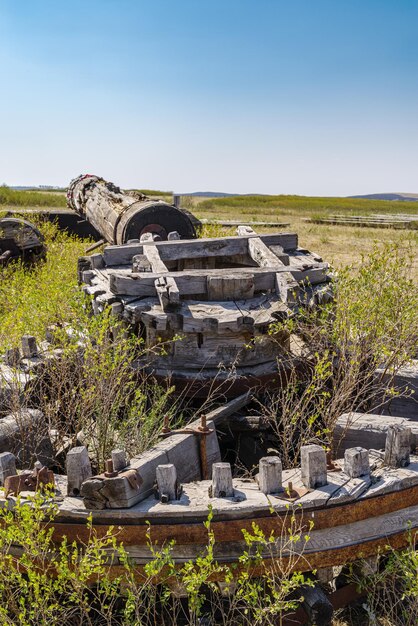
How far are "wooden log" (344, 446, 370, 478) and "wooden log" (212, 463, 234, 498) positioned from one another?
0.69 meters

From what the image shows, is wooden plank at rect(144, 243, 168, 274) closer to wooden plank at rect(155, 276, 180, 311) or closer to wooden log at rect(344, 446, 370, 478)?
wooden plank at rect(155, 276, 180, 311)

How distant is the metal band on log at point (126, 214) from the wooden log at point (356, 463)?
14.3 feet

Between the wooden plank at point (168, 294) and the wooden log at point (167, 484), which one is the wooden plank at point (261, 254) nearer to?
the wooden plank at point (168, 294)

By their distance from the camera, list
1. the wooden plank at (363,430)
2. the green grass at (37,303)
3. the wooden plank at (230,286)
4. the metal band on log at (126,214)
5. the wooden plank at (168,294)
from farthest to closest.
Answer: the metal band on log at (126,214) < the green grass at (37,303) < the wooden plank at (230,286) < the wooden plank at (168,294) < the wooden plank at (363,430)

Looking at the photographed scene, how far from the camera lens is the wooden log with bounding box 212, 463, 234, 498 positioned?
2.94 m

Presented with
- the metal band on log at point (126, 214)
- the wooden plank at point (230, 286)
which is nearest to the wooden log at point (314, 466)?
the wooden plank at point (230, 286)

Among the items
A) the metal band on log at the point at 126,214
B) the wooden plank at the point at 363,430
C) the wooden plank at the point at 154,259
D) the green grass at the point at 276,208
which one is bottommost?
the wooden plank at the point at 363,430

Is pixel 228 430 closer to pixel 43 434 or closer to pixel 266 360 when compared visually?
pixel 266 360

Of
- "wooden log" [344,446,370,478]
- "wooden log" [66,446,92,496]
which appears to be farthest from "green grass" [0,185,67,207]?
"wooden log" [344,446,370,478]

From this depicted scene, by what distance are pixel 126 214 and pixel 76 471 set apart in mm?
5889

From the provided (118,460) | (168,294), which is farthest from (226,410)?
(118,460)

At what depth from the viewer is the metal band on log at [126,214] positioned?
26.4ft

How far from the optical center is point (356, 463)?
3143mm

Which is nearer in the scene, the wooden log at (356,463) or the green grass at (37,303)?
the wooden log at (356,463)
